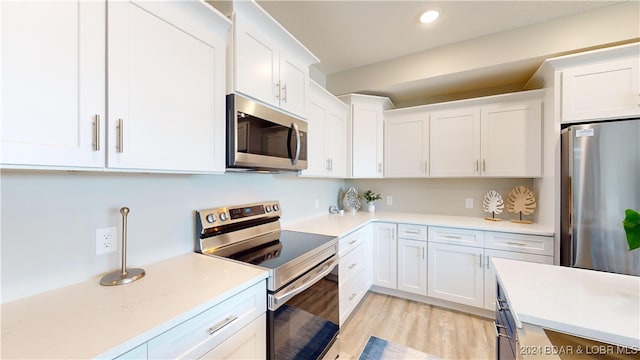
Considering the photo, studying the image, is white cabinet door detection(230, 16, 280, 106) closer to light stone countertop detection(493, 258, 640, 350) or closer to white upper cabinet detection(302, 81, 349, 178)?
white upper cabinet detection(302, 81, 349, 178)

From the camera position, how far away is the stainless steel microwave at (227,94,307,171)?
1324mm

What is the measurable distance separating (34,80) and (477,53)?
116 inches

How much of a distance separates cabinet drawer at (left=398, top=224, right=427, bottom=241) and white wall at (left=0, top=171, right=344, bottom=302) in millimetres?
1925

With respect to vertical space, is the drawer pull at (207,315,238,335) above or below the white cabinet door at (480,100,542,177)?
below

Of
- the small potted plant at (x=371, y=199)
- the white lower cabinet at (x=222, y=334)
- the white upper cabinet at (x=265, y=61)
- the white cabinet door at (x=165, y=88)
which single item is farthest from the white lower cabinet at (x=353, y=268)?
the white cabinet door at (x=165, y=88)

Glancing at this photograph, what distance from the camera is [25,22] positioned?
0.70 m

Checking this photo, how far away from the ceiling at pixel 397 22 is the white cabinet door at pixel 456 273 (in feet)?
5.78

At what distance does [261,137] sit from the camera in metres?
1.48

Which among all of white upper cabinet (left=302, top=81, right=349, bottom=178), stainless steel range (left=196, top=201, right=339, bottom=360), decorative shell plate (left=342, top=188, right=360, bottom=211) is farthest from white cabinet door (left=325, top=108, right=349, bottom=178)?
stainless steel range (left=196, top=201, right=339, bottom=360)

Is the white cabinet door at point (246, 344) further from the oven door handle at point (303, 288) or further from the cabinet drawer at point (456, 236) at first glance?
the cabinet drawer at point (456, 236)

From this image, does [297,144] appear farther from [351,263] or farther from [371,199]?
[371,199]

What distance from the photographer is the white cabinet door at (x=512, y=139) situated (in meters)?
2.35

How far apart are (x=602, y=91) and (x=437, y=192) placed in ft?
5.28

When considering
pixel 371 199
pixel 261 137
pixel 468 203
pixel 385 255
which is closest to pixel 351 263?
pixel 385 255
